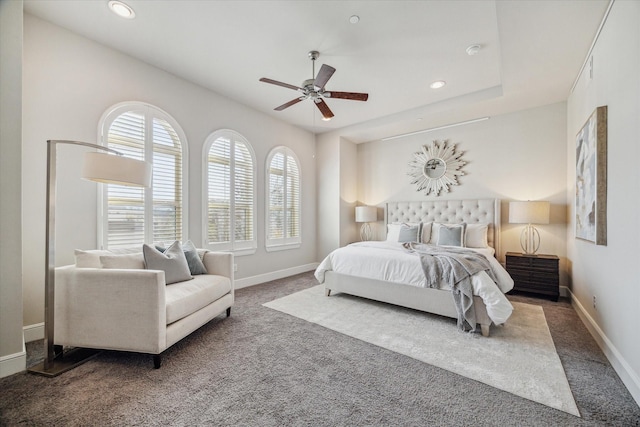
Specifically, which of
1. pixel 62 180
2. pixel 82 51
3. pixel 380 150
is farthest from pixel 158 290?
pixel 380 150

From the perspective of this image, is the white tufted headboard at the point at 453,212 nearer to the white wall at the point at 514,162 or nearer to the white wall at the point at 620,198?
the white wall at the point at 514,162

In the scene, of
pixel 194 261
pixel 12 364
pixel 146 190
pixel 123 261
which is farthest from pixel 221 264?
pixel 12 364

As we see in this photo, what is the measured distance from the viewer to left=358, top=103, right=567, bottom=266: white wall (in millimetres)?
3971

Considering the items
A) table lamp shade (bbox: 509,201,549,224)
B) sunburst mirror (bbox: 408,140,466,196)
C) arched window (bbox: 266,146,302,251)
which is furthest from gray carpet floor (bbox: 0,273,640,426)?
sunburst mirror (bbox: 408,140,466,196)

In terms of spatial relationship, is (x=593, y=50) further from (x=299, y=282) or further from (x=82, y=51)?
(x=82, y=51)

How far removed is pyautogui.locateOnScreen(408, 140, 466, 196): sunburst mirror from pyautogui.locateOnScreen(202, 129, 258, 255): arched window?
10.5 feet

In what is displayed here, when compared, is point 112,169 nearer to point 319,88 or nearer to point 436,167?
point 319,88

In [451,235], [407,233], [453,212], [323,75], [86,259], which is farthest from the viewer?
[453,212]

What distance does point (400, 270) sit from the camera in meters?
3.12

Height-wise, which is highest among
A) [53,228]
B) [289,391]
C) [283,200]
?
[283,200]

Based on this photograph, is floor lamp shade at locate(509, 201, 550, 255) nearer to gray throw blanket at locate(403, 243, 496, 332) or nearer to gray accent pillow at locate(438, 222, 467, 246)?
gray accent pillow at locate(438, 222, 467, 246)

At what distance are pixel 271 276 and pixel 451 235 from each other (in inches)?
124

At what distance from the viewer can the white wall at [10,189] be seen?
1.90m

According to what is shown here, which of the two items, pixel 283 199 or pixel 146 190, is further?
pixel 283 199
